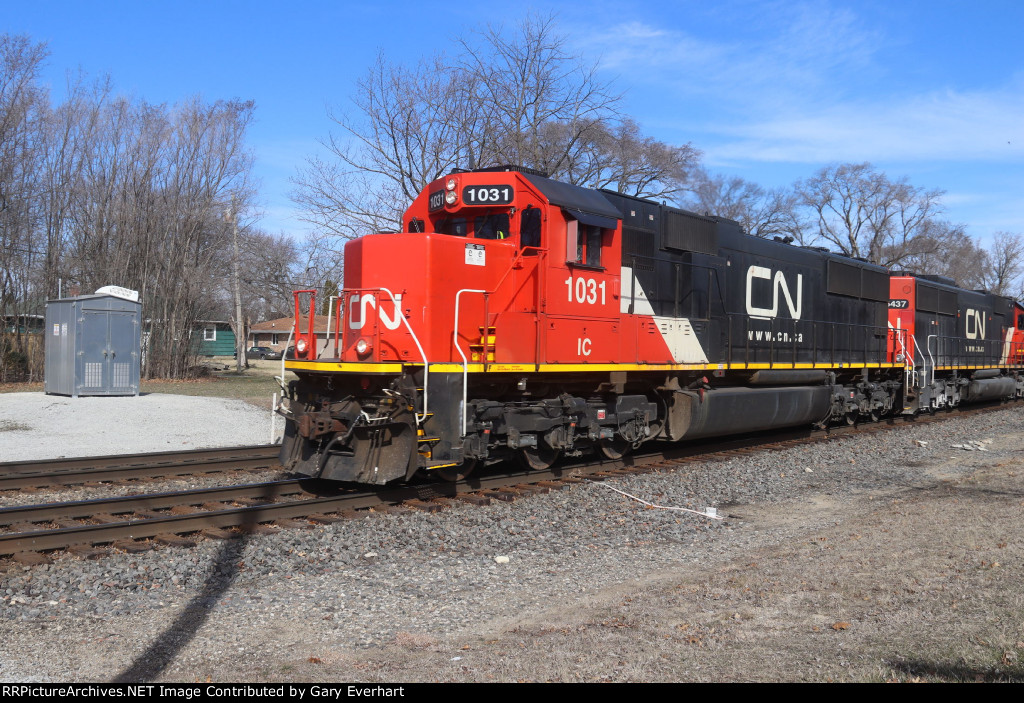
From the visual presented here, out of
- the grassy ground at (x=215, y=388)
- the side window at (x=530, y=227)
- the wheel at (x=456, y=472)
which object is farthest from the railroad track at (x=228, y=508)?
the grassy ground at (x=215, y=388)

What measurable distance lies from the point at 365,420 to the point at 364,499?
98 centimetres

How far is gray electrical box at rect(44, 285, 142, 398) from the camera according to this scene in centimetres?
1869

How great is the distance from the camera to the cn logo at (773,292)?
41.8ft

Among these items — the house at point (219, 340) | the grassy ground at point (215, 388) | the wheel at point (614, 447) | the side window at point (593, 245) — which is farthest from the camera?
the house at point (219, 340)

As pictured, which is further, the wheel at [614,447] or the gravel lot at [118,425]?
the gravel lot at [118,425]

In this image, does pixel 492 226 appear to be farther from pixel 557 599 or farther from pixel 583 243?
pixel 557 599

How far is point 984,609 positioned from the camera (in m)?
4.62

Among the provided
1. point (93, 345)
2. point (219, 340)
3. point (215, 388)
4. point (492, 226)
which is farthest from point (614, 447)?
point (219, 340)

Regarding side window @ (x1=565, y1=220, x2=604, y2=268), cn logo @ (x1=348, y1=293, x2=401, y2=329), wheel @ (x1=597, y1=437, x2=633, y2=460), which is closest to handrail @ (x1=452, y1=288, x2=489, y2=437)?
cn logo @ (x1=348, y1=293, x2=401, y2=329)

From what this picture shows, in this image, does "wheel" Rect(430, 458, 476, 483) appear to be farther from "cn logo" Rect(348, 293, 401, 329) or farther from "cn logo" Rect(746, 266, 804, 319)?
"cn logo" Rect(746, 266, 804, 319)

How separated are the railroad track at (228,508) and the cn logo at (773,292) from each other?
3.79 metres

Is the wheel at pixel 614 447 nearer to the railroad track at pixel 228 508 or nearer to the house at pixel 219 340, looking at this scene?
the railroad track at pixel 228 508
